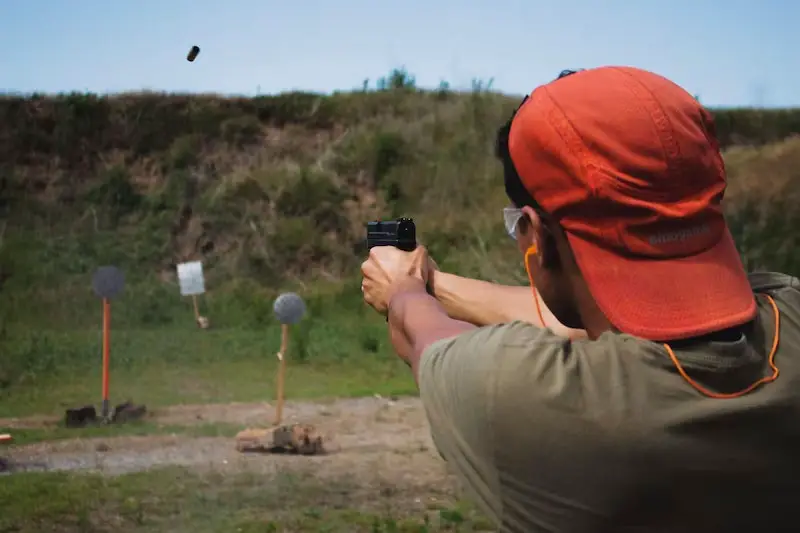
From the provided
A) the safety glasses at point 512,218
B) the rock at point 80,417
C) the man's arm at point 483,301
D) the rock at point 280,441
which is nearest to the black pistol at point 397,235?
the man's arm at point 483,301

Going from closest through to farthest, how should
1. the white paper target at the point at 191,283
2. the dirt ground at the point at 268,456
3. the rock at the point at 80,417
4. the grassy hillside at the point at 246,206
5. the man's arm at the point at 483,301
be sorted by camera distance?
1. the man's arm at the point at 483,301
2. the dirt ground at the point at 268,456
3. the rock at the point at 80,417
4. the grassy hillside at the point at 246,206
5. the white paper target at the point at 191,283

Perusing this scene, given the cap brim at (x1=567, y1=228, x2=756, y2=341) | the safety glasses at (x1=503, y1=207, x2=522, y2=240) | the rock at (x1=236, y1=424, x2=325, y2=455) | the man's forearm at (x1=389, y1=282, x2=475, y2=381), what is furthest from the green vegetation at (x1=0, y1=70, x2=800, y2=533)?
the cap brim at (x1=567, y1=228, x2=756, y2=341)

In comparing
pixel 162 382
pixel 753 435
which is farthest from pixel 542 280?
pixel 162 382

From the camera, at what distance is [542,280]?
904 millimetres

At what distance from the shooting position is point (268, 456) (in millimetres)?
3889

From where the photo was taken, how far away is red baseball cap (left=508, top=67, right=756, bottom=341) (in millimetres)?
807

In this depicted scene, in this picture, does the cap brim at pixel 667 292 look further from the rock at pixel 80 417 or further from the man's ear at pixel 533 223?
the rock at pixel 80 417

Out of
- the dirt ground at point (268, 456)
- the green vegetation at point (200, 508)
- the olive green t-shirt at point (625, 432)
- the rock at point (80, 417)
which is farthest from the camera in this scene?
the rock at point (80, 417)

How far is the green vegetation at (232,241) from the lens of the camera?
322 centimetres

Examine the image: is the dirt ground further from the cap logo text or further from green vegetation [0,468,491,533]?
the cap logo text

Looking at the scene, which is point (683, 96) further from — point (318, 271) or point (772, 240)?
point (318, 271)

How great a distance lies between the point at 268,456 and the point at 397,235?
9.19 feet

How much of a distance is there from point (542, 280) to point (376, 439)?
11.7 feet

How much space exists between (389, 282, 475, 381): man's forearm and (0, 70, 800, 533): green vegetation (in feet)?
6.67
